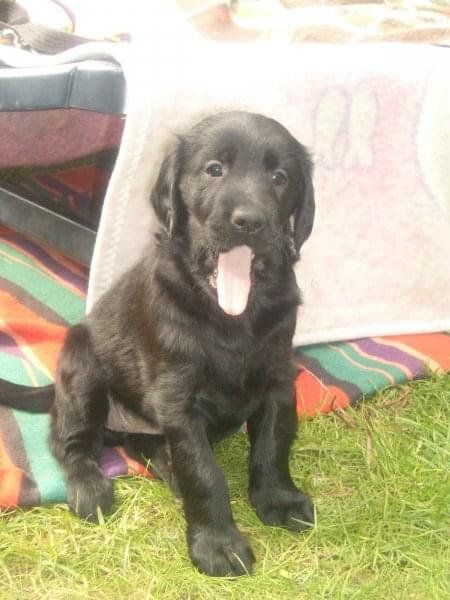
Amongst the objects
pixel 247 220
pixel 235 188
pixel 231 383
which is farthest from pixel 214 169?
pixel 231 383

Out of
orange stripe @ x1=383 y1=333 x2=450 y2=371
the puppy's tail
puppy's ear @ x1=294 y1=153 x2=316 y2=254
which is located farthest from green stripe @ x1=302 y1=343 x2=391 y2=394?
the puppy's tail

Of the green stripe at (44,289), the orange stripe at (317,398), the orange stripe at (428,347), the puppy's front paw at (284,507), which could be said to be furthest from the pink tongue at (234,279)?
the green stripe at (44,289)

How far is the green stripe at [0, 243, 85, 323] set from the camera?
326 centimetres

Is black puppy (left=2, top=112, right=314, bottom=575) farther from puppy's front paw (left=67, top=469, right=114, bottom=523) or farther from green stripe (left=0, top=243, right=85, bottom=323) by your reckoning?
green stripe (left=0, top=243, right=85, bottom=323)

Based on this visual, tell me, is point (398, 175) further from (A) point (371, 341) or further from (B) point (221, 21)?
(B) point (221, 21)

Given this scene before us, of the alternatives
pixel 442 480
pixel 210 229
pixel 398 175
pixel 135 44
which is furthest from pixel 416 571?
pixel 135 44

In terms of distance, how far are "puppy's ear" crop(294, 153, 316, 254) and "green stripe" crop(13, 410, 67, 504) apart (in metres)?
0.99

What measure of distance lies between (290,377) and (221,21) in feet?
5.92

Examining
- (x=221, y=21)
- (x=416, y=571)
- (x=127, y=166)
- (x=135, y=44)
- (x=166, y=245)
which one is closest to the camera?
(x=416, y=571)

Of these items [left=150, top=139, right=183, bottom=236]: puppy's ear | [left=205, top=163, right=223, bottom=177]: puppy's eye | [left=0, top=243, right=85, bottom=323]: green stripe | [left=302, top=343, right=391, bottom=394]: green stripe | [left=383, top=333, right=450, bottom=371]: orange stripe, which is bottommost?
[left=0, top=243, right=85, bottom=323]: green stripe

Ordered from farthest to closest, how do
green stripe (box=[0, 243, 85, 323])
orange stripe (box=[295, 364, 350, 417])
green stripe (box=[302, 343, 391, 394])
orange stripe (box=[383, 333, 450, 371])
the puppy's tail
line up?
green stripe (box=[0, 243, 85, 323]) < orange stripe (box=[383, 333, 450, 371]) < green stripe (box=[302, 343, 391, 394]) < orange stripe (box=[295, 364, 350, 417]) < the puppy's tail

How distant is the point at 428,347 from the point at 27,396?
155cm

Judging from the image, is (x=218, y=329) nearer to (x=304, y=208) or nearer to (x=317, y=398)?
(x=304, y=208)

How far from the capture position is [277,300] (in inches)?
90.4
